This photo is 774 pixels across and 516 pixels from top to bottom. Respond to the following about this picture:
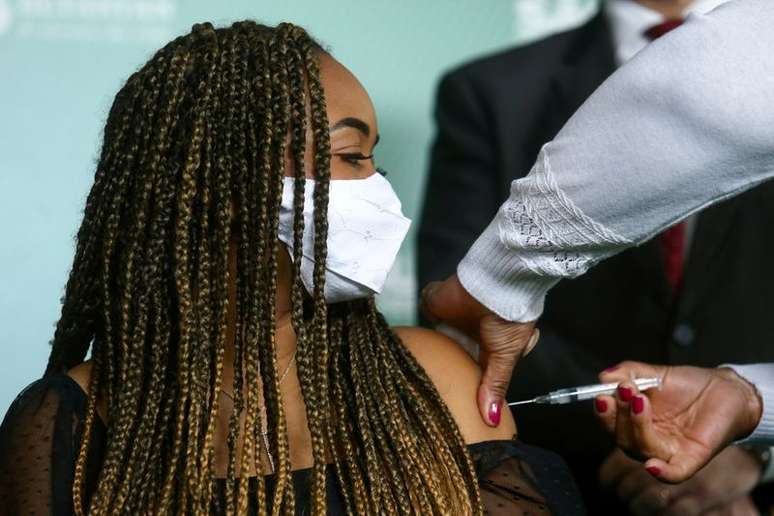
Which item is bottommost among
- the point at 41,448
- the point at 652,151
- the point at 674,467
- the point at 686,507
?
the point at 686,507

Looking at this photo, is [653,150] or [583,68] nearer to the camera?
[653,150]

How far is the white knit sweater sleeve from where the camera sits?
3.99 ft

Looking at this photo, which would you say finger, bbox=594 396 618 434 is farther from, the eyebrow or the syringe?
the eyebrow

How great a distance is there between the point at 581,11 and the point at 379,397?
1391 mm

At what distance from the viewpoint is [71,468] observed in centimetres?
135

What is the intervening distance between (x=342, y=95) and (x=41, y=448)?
0.51 metres

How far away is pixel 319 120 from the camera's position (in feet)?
4.36

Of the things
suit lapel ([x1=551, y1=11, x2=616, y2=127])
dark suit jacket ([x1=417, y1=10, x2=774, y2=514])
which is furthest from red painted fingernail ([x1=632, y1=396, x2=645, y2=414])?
suit lapel ([x1=551, y1=11, x2=616, y2=127])

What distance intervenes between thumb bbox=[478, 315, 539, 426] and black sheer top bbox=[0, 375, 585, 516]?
0.07 m

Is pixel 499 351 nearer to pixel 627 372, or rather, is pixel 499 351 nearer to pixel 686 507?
pixel 627 372

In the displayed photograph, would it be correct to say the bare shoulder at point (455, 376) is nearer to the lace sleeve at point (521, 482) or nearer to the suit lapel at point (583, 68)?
the lace sleeve at point (521, 482)

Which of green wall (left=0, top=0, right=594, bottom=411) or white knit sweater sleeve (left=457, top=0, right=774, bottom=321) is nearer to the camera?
white knit sweater sleeve (left=457, top=0, right=774, bottom=321)

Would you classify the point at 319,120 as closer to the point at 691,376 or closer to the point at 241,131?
the point at 241,131

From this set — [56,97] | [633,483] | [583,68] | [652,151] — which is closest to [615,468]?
[633,483]
